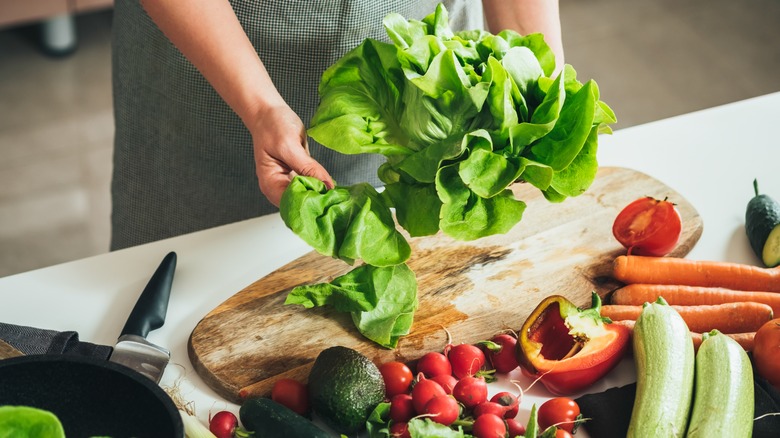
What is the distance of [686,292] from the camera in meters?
1.30

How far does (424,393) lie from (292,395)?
17 cm

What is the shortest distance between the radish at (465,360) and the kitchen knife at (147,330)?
1.24 feet

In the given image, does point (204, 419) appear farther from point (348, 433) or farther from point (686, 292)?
point (686, 292)

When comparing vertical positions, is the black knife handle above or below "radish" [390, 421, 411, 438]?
above

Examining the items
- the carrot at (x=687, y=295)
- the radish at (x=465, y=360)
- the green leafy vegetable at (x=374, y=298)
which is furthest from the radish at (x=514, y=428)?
the carrot at (x=687, y=295)

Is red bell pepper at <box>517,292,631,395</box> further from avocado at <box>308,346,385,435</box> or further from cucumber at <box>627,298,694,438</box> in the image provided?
avocado at <box>308,346,385,435</box>

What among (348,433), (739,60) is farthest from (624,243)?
(739,60)

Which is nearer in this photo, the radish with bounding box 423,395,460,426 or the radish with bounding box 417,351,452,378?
the radish with bounding box 423,395,460,426

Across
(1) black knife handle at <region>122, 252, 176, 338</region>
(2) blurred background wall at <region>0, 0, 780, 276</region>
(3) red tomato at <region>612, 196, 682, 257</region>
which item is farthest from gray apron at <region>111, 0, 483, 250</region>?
(2) blurred background wall at <region>0, 0, 780, 276</region>

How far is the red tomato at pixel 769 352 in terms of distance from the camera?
3.74 feet

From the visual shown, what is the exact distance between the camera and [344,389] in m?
1.06

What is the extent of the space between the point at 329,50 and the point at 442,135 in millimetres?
475

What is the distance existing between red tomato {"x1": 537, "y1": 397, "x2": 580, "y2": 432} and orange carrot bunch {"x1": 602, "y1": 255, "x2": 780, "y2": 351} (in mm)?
183

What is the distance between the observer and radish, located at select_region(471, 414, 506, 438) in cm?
104
